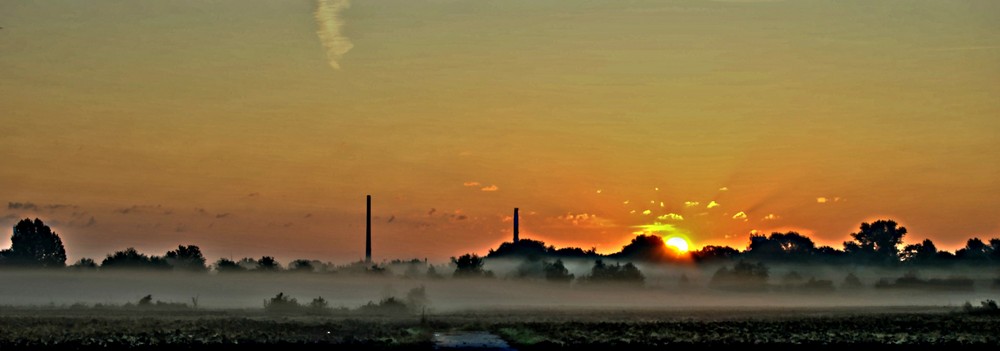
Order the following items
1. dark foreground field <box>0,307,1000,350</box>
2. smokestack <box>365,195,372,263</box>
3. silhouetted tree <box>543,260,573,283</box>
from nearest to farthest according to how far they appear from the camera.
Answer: dark foreground field <box>0,307,1000,350</box> → smokestack <box>365,195,372,263</box> → silhouetted tree <box>543,260,573,283</box>

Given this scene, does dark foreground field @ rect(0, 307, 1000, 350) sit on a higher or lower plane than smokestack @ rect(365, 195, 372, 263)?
lower

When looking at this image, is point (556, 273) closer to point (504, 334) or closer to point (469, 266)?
point (469, 266)

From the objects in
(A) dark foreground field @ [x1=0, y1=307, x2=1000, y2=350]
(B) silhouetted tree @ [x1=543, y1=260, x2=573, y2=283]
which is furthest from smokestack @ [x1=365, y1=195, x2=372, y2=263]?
(B) silhouetted tree @ [x1=543, y1=260, x2=573, y2=283]

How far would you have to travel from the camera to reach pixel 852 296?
18288 centimetres

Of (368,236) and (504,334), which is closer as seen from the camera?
(504,334)

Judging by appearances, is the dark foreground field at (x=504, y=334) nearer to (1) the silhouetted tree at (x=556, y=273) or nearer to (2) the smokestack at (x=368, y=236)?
(2) the smokestack at (x=368, y=236)

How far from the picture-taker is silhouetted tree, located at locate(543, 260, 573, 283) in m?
174

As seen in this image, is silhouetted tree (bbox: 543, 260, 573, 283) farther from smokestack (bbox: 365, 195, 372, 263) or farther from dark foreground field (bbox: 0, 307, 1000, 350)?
dark foreground field (bbox: 0, 307, 1000, 350)

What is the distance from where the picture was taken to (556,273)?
6895 inches

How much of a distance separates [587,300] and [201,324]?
7464 cm

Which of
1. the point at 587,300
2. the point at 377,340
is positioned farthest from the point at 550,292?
the point at 377,340

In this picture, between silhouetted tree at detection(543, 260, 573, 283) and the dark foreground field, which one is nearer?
the dark foreground field

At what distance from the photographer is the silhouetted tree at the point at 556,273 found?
6855 inches

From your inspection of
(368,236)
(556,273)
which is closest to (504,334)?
(368,236)
